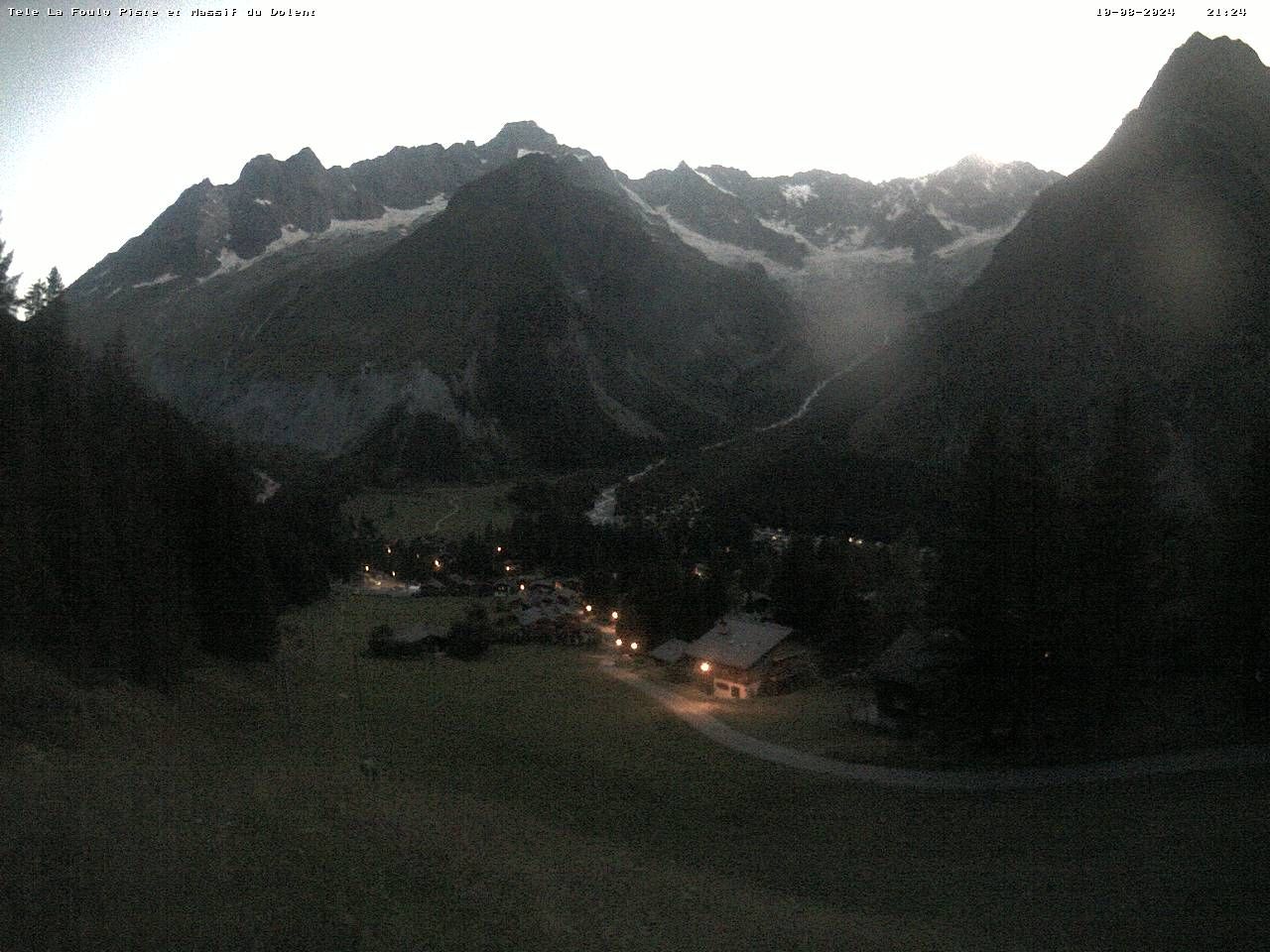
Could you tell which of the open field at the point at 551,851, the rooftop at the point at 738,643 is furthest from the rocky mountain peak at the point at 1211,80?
the open field at the point at 551,851

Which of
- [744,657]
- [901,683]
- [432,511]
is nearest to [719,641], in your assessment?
[744,657]

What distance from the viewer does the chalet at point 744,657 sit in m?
45.1

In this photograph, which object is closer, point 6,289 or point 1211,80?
point 6,289

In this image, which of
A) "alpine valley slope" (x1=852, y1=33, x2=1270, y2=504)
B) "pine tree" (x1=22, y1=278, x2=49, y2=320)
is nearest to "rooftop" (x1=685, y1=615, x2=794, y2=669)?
"pine tree" (x1=22, y1=278, x2=49, y2=320)

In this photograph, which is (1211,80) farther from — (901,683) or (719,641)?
(901,683)

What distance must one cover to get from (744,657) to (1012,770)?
854 inches

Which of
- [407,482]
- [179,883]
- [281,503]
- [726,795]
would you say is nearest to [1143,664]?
[726,795]

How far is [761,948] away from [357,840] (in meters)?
7.04

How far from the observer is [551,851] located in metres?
17.4

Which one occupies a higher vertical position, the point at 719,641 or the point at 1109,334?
the point at 1109,334

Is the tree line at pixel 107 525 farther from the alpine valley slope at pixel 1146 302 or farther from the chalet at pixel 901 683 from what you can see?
the alpine valley slope at pixel 1146 302

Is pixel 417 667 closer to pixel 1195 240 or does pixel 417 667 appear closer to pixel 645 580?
pixel 645 580

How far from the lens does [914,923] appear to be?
46.2 feet

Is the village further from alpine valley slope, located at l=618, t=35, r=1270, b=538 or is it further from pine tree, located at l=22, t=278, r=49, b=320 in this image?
alpine valley slope, located at l=618, t=35, r=1270, b=538
